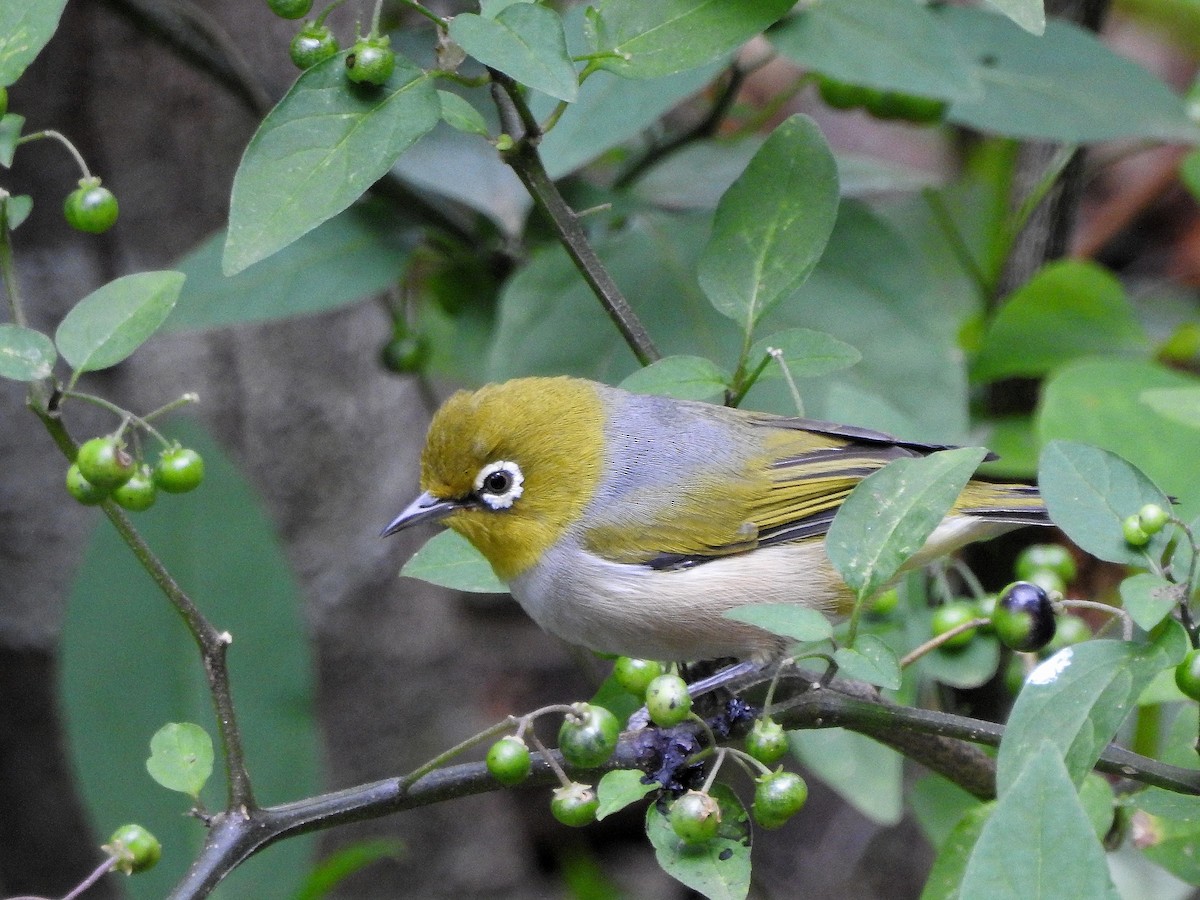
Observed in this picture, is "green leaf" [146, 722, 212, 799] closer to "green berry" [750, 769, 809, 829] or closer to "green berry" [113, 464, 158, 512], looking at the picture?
"green berry" [113, 464, 158, 512]

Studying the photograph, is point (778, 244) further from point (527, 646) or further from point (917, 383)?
point (527, 646)

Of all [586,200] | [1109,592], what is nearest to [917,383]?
[586,200]

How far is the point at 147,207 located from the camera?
4020 millimetres

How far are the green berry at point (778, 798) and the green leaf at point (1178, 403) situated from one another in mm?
1019

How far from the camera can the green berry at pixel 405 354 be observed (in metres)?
3.58

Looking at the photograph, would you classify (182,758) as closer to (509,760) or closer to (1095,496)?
(509,760)

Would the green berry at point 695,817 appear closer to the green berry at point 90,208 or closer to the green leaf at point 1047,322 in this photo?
the green berry at point 90,208

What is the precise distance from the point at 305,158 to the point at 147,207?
2.38 meters

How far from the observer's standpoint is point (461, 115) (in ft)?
6.66

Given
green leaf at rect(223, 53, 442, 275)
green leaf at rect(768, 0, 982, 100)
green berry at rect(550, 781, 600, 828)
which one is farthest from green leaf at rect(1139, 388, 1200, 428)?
green leaf at rect(223, 53, 442, 275)

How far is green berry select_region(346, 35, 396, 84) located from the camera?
6.07 ft

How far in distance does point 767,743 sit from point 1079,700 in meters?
0.40

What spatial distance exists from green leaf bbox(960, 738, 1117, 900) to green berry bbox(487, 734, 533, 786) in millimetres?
628

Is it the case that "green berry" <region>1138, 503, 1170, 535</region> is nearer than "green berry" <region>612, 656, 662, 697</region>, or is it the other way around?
"green berry" <region>1138, 503, 1170, 535</region>
